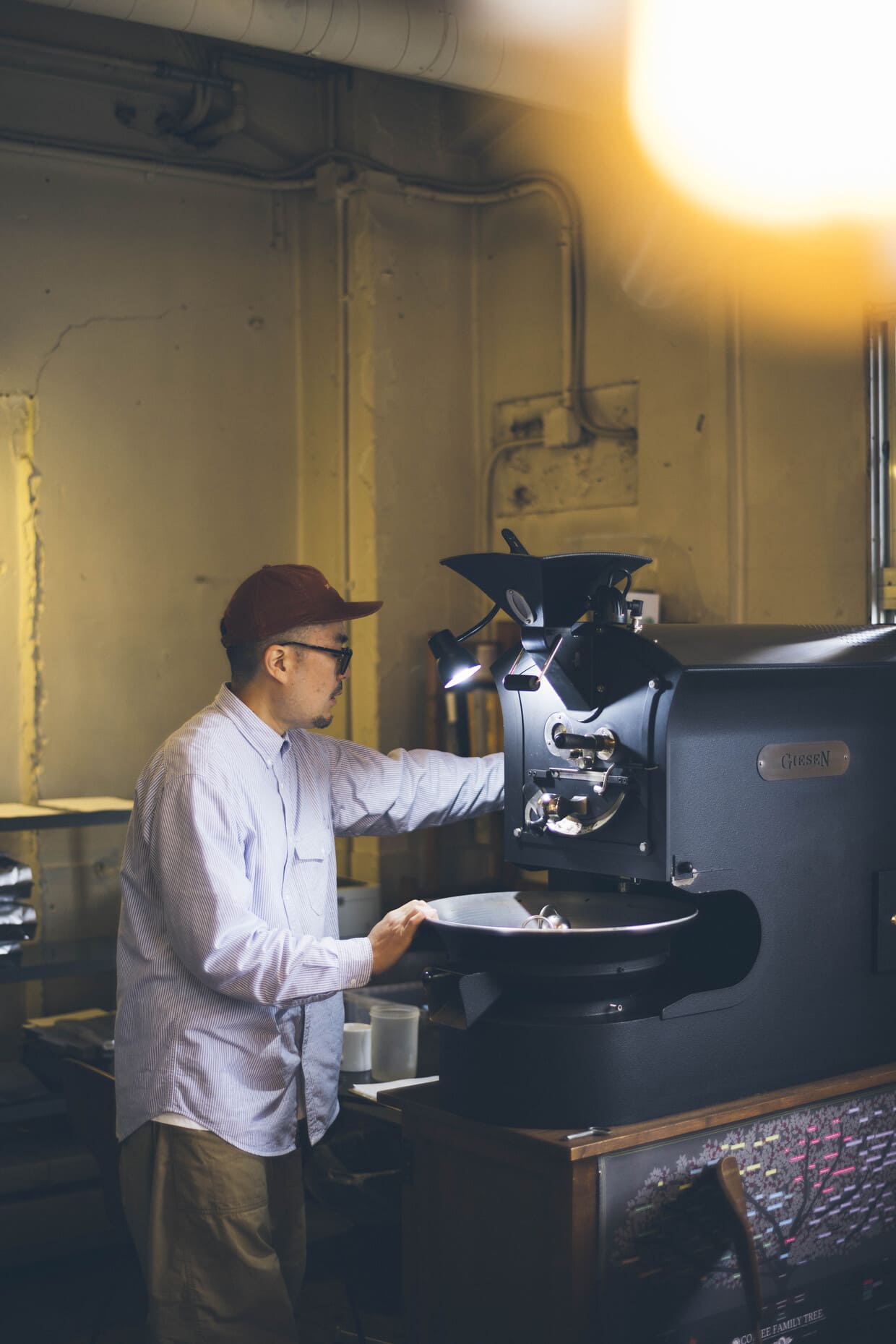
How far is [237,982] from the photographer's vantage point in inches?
76.8

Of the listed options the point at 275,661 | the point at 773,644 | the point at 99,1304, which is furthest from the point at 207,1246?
the point at 773,644

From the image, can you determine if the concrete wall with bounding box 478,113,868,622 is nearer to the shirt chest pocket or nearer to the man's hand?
the shirt chest pocket

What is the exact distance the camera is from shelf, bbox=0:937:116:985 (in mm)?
3244

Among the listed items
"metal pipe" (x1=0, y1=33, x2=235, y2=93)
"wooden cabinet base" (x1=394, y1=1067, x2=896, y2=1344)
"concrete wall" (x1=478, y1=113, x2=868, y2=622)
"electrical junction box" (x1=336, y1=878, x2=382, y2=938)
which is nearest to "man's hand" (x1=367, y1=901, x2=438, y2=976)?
"wooden cabinet base" (x1=394, y1=1067, x2=896, y2=1344)

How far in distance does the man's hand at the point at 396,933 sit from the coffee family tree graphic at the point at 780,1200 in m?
0.44

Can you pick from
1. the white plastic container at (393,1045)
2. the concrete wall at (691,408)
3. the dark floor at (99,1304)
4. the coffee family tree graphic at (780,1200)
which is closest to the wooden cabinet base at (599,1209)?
the coffee family tree graphic at (780,1200)

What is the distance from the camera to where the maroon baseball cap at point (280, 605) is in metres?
2.17

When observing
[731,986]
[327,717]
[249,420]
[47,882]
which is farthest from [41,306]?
[731,986]

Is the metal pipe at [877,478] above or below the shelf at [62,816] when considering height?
above

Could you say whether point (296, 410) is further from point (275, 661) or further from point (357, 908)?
point (275, 661)

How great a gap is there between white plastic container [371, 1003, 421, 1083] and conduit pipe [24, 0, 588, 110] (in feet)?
6.74

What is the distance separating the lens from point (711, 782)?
1.86 m

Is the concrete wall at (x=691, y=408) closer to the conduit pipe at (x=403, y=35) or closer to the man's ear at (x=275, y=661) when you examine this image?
the conduit pipe at (x=403, y=35)

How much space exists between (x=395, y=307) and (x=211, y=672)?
3.99 ft
